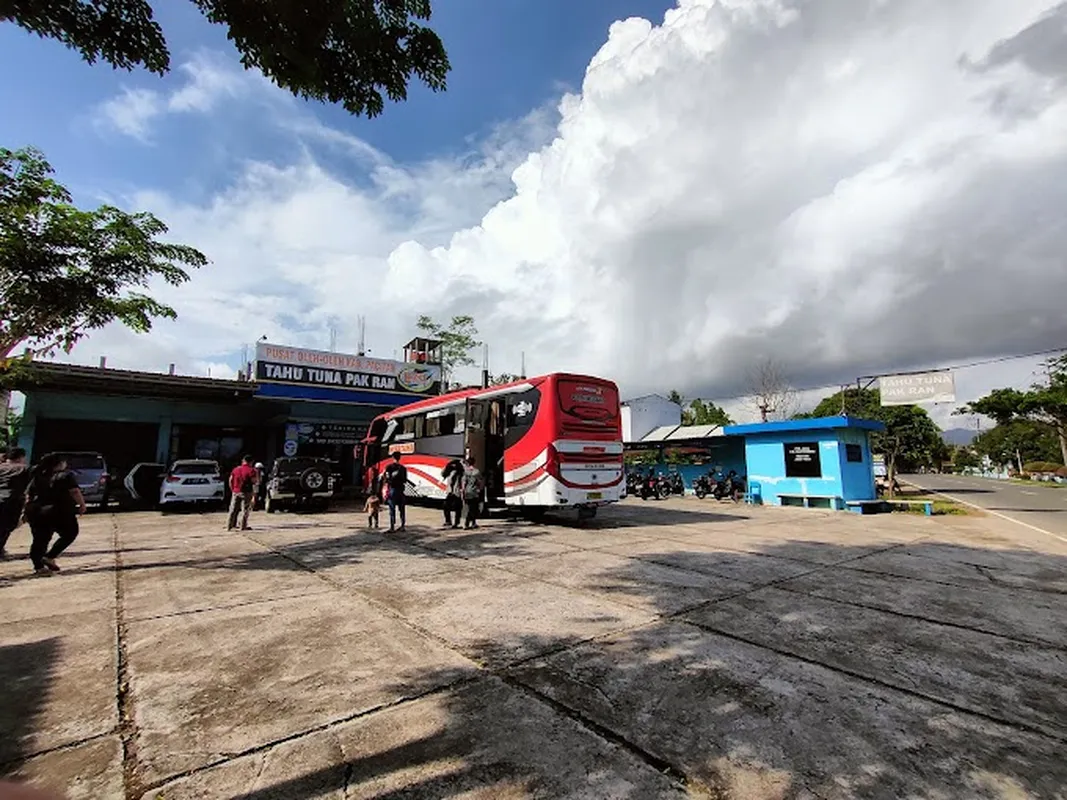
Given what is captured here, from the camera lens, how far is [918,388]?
22031 mm

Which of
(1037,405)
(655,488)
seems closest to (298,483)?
(655,488)

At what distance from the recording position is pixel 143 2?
3.28m

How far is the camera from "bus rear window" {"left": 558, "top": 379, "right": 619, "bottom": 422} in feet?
37.3

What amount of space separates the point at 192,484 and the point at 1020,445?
8450 centimetres

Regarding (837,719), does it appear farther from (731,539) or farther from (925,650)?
(731,539)

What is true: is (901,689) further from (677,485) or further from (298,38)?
(677,485)

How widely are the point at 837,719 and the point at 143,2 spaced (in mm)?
6049

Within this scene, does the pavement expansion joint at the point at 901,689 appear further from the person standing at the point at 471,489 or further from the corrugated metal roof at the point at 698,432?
the corrugated metal roof at the point at 698,432

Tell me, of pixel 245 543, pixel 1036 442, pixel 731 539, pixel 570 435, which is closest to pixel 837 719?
pixel 731 539

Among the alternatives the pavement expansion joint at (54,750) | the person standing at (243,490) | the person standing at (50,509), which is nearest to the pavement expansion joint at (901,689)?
the pavement expansion joint at (54,750)

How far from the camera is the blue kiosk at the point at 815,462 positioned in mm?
16625

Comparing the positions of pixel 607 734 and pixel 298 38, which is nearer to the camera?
pixel 607 734

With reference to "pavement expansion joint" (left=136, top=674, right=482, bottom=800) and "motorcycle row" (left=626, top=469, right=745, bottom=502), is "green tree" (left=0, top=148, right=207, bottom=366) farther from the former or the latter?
"motorcycle row" (left=626, top=469, right=745, bottom=502)

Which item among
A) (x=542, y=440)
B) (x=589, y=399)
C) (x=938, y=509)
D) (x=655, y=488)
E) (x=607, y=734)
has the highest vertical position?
(x=589, y=399)
